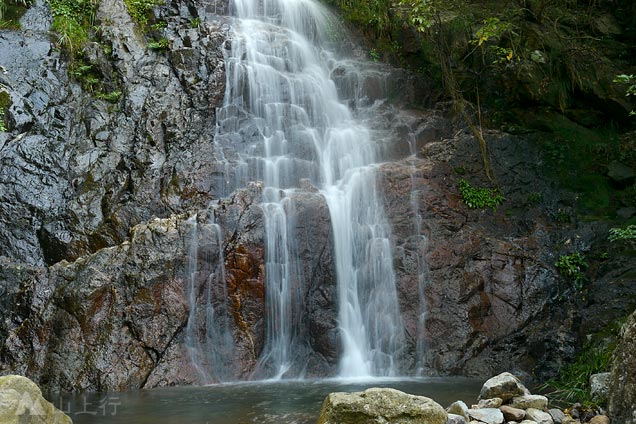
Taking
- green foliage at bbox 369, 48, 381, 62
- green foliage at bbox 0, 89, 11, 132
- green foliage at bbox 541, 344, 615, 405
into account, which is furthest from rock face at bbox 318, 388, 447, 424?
green foliage at bbox 369, 48, 381, 62

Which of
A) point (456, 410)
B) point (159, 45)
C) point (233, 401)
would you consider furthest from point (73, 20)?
point (456, 410)

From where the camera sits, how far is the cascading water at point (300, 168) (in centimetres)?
995

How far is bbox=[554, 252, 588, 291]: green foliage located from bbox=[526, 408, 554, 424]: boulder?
196 inches

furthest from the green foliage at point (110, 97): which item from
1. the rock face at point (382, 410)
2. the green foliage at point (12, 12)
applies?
the rock face at point (382, 410)

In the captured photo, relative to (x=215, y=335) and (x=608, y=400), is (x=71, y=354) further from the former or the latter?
(x=608, y=400)

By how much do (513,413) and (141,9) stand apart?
506 inches

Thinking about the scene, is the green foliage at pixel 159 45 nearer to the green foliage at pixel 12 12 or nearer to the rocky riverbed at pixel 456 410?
the green foliage at pixel 12 12

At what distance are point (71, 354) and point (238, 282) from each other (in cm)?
282

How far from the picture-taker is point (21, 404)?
178 inches

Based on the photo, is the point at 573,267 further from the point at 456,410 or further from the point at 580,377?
the point at 456,410

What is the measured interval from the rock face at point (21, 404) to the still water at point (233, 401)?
5.93ft

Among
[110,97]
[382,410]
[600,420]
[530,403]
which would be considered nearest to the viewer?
[382,410]

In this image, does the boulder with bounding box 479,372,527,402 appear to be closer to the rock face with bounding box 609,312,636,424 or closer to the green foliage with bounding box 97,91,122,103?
the rock face with bounding box 609,312,636,424

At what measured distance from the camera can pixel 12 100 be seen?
11625 millimetres
